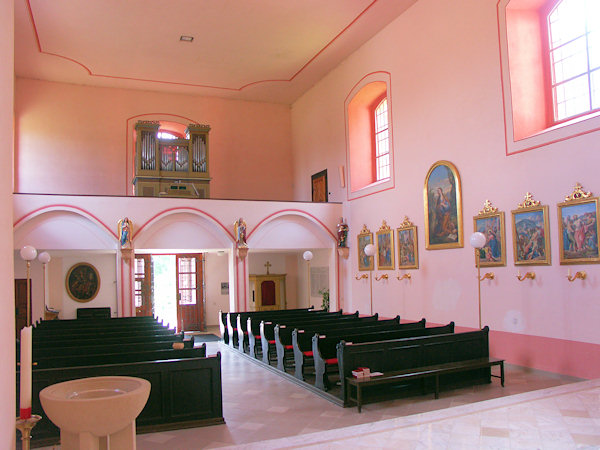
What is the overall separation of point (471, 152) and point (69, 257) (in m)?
11.4

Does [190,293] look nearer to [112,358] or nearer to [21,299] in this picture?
[21,299]

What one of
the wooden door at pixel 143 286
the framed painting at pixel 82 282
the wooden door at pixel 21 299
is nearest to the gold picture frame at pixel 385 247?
the wooden door at pixel 143 286

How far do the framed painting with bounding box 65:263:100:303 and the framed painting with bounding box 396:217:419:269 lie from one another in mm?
8911

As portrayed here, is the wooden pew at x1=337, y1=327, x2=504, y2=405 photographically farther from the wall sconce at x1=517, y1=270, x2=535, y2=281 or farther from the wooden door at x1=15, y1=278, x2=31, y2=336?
the wooden door at x1=15, y1=278, x2=31, y2=336

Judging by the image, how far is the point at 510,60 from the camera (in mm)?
9656

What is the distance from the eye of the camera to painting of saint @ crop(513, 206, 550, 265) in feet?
28.6

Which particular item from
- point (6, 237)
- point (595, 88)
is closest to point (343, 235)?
point (595, 88)

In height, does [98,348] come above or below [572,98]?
below

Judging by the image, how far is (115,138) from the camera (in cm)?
1720

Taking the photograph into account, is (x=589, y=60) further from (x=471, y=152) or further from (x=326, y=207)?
(x=326, y=207)

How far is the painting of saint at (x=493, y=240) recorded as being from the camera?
377 inches

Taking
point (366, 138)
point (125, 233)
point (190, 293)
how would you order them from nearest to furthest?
point (125, 233) < point (366, 138) < point (190, 293)

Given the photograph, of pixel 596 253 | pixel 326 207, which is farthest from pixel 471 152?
pixel 326 207

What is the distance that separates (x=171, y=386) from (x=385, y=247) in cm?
793
